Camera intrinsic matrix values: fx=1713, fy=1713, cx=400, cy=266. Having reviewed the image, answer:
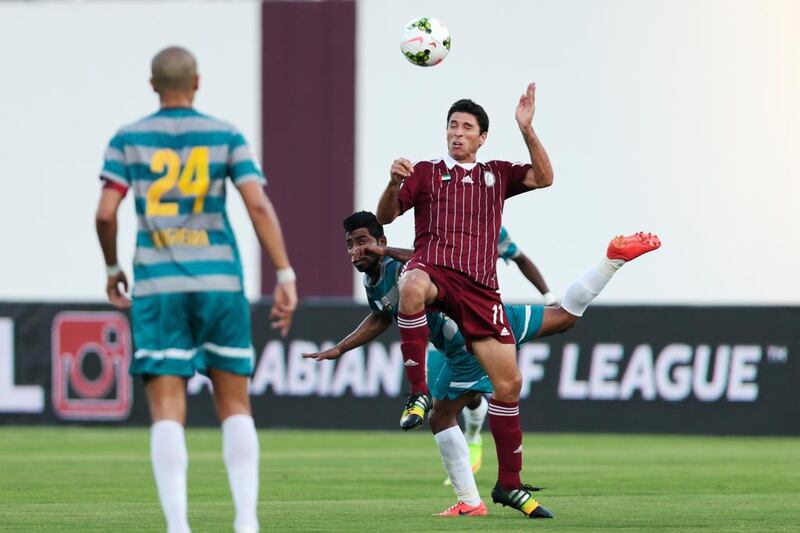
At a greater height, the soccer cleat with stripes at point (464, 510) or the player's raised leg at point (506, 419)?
the player's raised leg at point (506, 419)

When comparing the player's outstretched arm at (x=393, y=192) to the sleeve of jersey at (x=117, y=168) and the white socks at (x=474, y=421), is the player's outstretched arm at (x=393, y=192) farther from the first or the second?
the white socks at (x=474, y=421)

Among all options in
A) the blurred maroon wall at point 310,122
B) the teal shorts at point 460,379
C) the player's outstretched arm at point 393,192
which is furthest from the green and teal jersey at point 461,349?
the blurred maroon wall at point 310,122

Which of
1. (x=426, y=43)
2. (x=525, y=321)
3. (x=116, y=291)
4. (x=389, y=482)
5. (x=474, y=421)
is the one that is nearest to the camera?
(x=116, y=291)

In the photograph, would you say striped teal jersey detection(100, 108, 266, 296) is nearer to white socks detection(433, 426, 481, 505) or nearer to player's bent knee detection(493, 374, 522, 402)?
player's bent knee detection(493, 374, 522, 402)

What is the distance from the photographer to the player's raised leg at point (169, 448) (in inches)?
257

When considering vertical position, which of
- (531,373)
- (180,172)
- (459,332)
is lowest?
(531,373)

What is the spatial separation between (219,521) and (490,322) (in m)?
1.65

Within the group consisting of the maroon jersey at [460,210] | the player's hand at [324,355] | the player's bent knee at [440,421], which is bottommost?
the player's bent knee at [440,421]

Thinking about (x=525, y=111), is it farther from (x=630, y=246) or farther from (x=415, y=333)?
(x=415, y=333)

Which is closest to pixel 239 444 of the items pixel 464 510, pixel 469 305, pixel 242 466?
pixel 242 466

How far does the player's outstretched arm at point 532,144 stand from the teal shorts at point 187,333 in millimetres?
2371

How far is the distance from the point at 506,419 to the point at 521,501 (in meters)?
0.42

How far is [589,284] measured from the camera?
9250 mm

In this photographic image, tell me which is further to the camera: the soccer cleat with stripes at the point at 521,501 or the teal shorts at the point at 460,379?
the teal shorts at the point at 460,379
